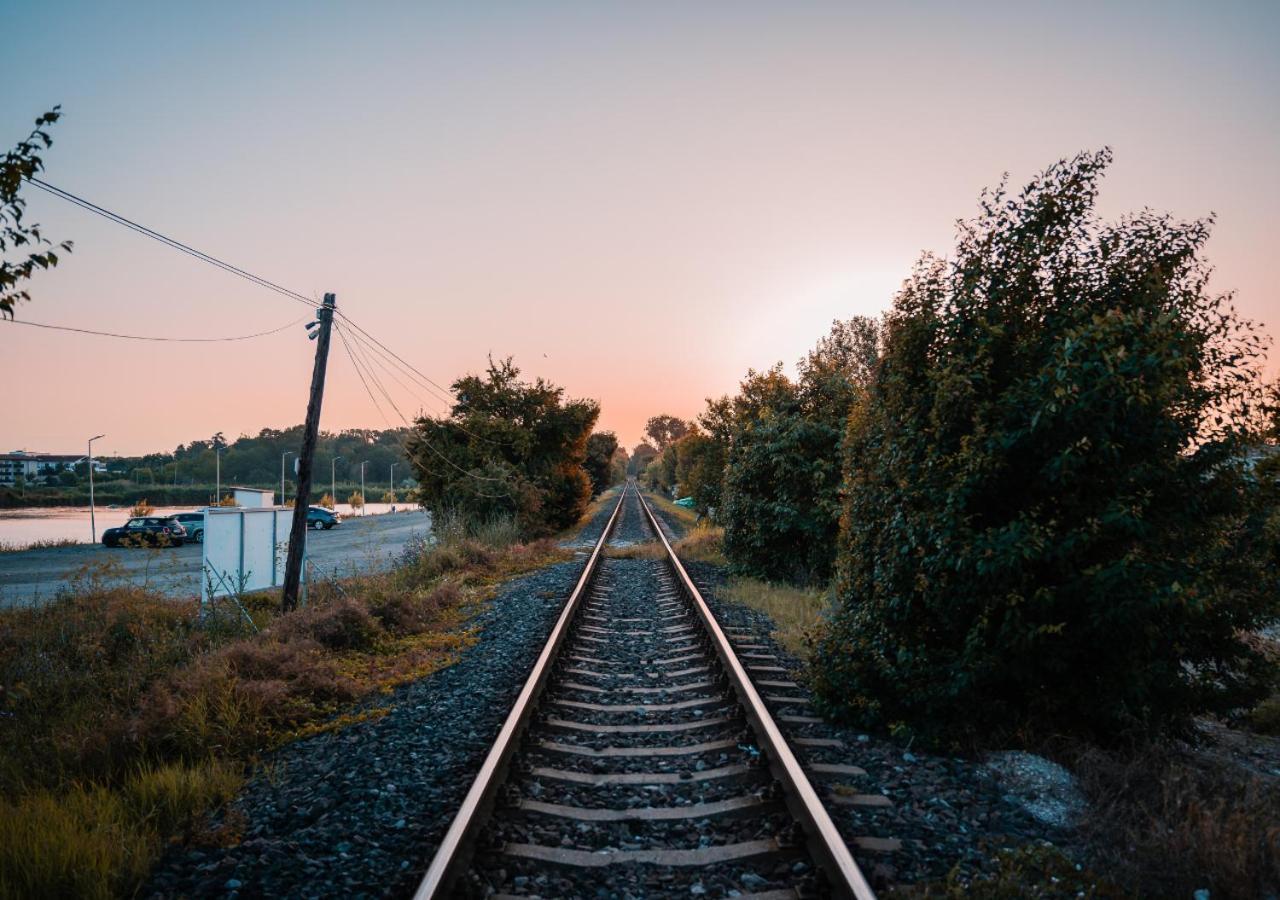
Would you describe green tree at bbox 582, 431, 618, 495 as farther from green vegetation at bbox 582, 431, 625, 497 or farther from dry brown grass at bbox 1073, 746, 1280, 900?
dry brown grass at bbox 1073, 746, 1280, 900

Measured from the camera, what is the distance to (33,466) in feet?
340

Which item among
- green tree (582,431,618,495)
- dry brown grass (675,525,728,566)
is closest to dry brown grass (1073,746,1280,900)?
dry brown grass (675,525,728,566)

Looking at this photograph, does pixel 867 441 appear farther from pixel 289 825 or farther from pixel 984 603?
pixel 289 825

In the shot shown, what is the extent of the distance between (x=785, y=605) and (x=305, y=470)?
769 centimetres

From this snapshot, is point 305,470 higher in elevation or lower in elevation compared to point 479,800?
higher

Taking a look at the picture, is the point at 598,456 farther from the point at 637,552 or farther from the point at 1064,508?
the point at 1064,508

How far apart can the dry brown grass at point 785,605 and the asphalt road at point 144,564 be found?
22.6 feet

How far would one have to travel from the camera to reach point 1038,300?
5.12m

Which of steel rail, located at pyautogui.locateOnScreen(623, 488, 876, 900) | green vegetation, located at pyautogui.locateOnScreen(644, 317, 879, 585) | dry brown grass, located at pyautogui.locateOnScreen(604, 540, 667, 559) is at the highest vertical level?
green vegetation, located at pyautogui.locateOnScreen(644, 317, 879, 585)

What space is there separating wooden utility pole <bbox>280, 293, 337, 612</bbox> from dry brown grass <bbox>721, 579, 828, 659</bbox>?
680cm

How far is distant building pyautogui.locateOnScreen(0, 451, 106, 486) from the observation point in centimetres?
9088

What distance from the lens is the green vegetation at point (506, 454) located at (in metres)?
23.1

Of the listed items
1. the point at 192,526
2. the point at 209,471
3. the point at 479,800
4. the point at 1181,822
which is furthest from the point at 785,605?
the point at 209,471

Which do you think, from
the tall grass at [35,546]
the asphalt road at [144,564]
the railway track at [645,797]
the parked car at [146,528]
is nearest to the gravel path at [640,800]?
the railway track at [645,797]
